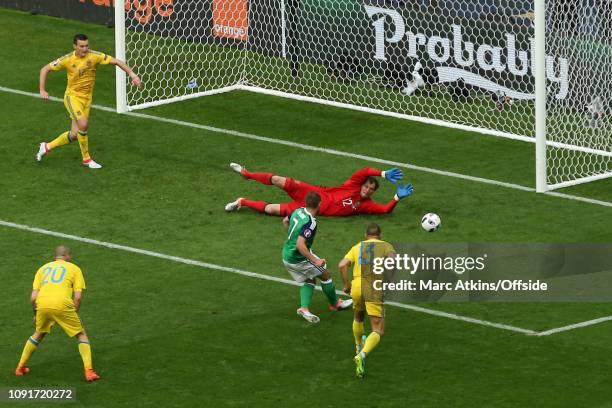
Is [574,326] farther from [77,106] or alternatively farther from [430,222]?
[77,106]

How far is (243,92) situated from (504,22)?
5158 millimetres

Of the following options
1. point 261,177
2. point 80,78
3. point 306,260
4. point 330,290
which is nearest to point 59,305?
point 306,260

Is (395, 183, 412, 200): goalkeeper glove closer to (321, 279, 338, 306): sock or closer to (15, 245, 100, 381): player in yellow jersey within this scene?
(321, 279, 338, 306): sock

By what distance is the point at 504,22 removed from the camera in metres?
27.1

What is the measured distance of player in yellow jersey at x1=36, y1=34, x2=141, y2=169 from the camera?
82.9ft

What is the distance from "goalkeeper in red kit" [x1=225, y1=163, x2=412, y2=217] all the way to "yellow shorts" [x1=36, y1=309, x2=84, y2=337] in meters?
5.83

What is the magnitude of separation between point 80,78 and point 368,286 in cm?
855

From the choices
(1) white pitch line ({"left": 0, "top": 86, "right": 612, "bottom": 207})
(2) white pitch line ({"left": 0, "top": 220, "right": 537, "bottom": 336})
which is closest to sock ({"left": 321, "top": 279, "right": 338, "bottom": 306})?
(2) white pitch line ({"left": 0, "top": 220, "right": 537, "bottom": 336})

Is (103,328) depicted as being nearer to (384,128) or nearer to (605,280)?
(605,280)

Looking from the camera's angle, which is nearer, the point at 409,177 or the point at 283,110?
the point at 409,177

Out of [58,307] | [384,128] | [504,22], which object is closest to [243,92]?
[384,128]

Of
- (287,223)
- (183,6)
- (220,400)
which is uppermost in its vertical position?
(183,6)

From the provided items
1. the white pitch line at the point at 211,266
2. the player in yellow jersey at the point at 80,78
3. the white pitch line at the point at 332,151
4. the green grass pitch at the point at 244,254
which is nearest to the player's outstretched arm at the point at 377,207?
the green grass pitch at the point at 244,254

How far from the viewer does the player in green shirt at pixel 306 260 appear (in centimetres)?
1952
